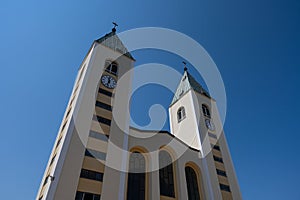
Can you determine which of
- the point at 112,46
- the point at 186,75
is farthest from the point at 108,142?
the point at 186,75

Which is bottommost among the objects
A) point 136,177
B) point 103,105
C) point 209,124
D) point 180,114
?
point 136,177

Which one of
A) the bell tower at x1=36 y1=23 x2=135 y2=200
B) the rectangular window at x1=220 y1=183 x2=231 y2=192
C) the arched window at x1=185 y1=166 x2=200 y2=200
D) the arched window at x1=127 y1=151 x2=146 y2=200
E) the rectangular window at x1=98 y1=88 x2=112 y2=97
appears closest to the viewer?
the bell tower at x1=36 y1=23 x2=135 y2=200

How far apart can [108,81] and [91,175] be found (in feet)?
30.2

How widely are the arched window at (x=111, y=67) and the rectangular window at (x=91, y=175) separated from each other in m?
10.4

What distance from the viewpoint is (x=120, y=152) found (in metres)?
15.6

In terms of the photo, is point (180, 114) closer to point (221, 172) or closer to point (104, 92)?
point (221, 172)

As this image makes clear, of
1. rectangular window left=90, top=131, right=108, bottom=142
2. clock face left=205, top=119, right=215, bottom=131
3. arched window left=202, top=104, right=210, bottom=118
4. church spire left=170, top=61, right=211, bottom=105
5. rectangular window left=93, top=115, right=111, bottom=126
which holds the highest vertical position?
church spire left=170, top=61, right=211, bottom=105

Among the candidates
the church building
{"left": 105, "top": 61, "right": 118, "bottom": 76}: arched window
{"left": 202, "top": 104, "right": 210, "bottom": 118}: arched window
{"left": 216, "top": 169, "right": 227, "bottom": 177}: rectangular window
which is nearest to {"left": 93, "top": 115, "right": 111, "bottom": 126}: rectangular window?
the church building

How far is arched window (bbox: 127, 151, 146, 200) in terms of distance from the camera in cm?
1520

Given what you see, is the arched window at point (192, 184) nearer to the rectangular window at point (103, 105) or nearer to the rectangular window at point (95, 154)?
the rectangular window at point (95, 154)

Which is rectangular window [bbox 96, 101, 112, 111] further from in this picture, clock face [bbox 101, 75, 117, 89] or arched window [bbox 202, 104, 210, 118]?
arched window [bbox 202, 104, 210, 118]

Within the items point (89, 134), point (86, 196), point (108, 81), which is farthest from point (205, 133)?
point (86, 196)

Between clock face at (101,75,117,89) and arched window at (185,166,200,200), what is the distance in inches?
420

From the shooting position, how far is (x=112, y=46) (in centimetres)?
2375
